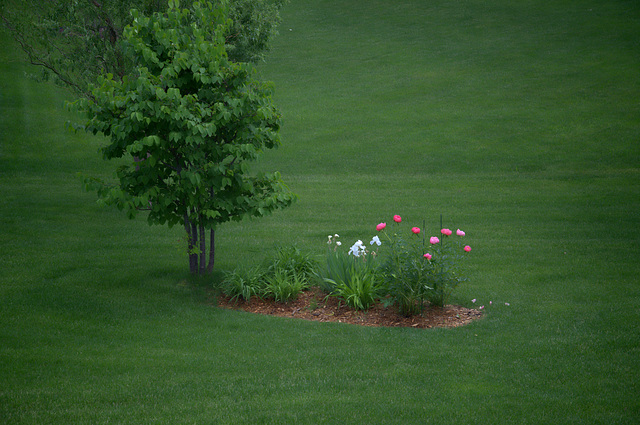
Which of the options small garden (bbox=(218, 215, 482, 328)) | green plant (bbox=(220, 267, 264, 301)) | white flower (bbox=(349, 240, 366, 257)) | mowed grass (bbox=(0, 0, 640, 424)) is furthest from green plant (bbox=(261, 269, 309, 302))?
white flower (bbox=(349, 240, 366, 257))

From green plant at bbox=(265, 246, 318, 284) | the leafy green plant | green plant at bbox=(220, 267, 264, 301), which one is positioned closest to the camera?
the leafy green plant

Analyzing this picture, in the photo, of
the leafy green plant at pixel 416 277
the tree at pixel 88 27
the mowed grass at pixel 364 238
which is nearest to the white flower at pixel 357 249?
the leafy green plant at pixel 416 277

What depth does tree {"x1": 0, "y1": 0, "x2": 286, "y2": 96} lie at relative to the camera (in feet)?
45.3

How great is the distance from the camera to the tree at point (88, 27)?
13805 mm

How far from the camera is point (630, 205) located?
50.1 feet

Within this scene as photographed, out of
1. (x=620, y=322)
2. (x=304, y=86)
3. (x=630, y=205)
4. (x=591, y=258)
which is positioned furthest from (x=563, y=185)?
(x=304, y=86)

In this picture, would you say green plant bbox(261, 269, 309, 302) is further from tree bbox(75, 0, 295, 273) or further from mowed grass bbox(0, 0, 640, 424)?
tree bbox(75, 0, 295, 273)

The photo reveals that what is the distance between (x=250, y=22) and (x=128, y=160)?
11.0 m

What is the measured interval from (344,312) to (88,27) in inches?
444

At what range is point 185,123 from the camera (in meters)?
8.20

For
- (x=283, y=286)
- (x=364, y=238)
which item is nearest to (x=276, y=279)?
(x=283, y=286)

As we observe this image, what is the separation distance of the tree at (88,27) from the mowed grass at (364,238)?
4.21 meters

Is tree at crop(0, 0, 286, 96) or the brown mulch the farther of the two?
tree at crop(0, 0, 286, 96)

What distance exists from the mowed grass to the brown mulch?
34cm
